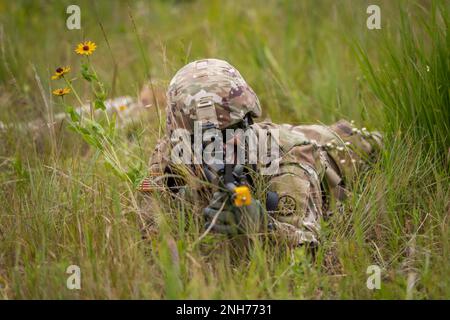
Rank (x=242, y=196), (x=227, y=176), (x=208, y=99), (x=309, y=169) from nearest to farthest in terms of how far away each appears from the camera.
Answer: (x=242, y=196), (x=227, y=176), (x=208, y=99), (x=309, y=169)

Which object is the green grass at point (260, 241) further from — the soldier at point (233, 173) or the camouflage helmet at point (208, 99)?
the camouflage helmet at point (208, 99)

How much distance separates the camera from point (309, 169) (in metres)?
2.89

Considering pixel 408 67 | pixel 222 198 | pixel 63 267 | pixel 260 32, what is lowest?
pixel 63 267

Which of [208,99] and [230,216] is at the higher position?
[208,99]

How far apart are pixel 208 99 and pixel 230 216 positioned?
1.75 ft

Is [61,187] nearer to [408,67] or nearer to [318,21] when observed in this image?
[408,67]

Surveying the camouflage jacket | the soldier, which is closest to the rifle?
the soldier

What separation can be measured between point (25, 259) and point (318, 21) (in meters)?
3.86

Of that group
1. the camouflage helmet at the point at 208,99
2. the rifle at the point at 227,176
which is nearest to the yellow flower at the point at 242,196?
the rifle at the point at 227,176

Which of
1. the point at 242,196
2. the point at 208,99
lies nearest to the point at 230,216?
the point at 242,196

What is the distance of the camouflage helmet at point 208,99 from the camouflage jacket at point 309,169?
18 cm

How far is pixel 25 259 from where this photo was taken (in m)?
2.57

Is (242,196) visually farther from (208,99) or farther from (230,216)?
(208,99)
